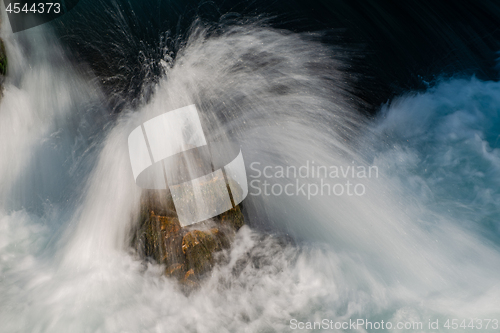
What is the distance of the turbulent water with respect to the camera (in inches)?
153

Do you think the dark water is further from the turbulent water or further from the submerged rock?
the submerged rock

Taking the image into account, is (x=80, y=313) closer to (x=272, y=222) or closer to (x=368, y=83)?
(x=272, y=222)

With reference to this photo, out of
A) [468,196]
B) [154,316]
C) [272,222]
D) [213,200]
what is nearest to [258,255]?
[272,222]

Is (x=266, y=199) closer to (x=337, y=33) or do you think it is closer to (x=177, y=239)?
(x=177, y=239)

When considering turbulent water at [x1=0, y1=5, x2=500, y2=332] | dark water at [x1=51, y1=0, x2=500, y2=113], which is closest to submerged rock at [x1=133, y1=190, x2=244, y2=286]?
turbulent water at [x1=0, y1=5, x2=500, y2=332]

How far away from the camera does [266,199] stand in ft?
17.9

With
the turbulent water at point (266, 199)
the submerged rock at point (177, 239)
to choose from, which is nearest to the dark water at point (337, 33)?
the turbulent water at point (266, 199)

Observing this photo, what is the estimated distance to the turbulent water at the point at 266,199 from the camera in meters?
3.90

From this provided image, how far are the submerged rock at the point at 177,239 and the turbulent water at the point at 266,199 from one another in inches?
7.2

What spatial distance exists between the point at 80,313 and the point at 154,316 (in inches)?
37.8

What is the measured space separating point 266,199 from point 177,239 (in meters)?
1.88

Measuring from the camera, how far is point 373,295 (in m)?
3.98

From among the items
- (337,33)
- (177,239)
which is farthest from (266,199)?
(337,33)

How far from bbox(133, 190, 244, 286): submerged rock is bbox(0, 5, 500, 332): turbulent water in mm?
183
